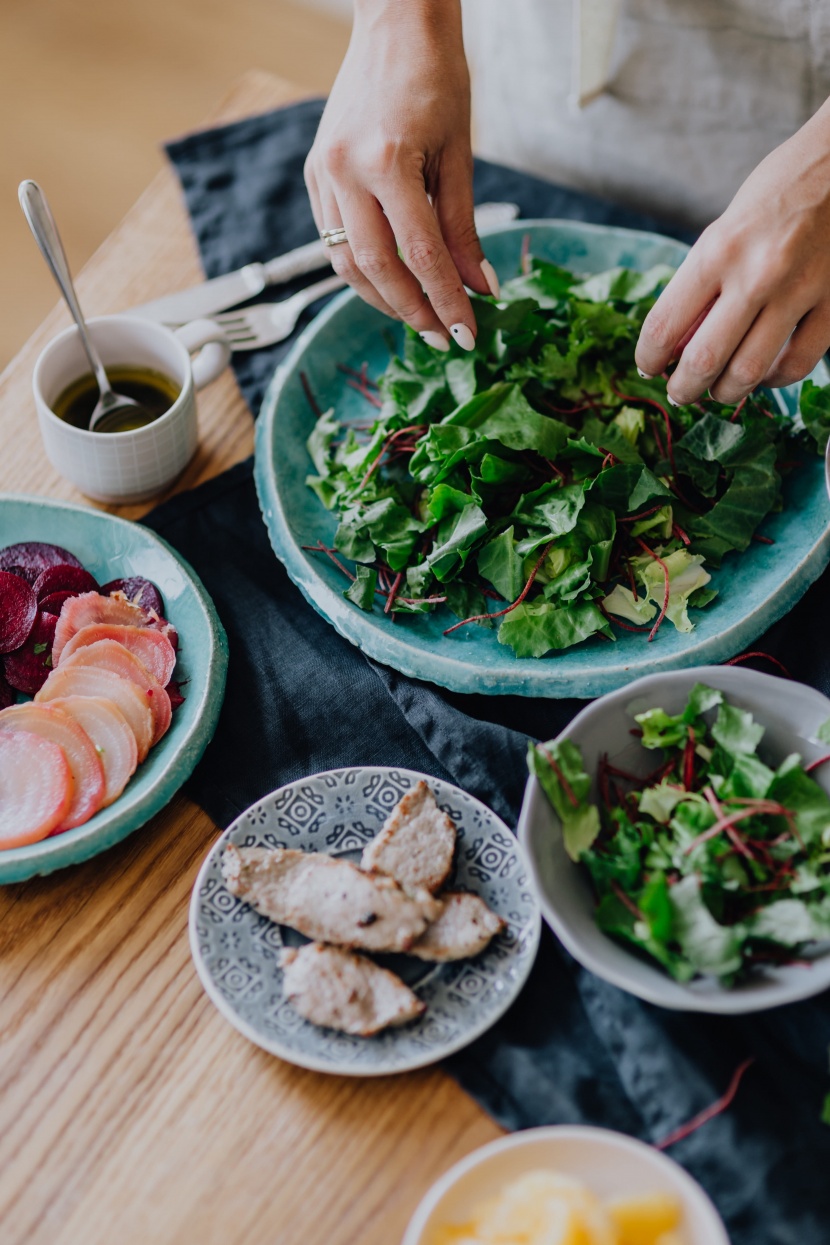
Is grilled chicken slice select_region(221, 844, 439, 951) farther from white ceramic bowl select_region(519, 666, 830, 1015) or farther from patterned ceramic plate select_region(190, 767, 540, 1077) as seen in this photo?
white ceramic bowl select_region(519, 666, 830, 1015)

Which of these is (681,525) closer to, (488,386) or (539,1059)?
A: (488,386)

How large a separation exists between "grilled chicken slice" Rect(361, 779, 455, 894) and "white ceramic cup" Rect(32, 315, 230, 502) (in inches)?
25.7

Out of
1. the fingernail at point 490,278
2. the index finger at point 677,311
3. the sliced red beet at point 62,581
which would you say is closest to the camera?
the index finger at point 677,311

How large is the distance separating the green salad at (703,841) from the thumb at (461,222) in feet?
2.26

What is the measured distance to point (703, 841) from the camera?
110cm

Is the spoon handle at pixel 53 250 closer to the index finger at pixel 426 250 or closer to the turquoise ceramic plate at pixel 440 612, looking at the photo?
the turquoise ceramic plate at pixel 440 612

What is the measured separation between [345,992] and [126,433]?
0.81m

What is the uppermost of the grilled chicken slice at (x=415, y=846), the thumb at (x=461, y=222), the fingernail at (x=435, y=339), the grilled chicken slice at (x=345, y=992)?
the thumb at (x=461, y=222)

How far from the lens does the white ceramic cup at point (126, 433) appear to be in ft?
4.83

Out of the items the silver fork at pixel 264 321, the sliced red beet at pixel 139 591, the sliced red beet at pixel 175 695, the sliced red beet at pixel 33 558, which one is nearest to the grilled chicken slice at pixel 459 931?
the sliced red beet at pixel 175 695

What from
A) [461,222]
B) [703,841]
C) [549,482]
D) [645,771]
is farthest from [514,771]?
[461,222]

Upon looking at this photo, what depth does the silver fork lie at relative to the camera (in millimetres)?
1773

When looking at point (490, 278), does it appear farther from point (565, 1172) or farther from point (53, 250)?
point (565, 1172)

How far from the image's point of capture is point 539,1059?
43.5 inches
